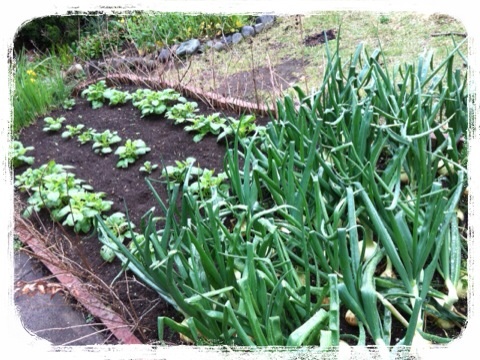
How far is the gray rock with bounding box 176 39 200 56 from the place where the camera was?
18.1ft

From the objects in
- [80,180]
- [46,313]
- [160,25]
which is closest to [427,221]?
→ [46,313]

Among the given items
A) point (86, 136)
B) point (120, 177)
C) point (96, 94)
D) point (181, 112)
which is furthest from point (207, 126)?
point (96, 94)

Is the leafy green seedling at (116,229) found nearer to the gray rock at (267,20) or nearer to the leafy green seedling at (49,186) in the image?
the leafy green seedling at (49,186)

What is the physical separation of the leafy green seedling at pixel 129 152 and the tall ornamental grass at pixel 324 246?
3.47ft

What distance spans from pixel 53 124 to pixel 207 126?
126cm

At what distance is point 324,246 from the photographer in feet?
5.66

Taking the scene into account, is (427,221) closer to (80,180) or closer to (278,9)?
(278,9)

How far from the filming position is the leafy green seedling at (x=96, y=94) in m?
4.05

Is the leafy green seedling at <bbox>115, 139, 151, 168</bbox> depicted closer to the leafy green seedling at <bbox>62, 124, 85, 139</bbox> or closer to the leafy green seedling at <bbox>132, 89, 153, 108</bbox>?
the leafy green seedling at <bbox>62, 124, 85, 139</bbox>

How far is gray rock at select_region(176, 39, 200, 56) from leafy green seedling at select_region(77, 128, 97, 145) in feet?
7.46

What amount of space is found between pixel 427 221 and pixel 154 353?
934 millimetres

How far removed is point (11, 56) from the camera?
2.04 meters

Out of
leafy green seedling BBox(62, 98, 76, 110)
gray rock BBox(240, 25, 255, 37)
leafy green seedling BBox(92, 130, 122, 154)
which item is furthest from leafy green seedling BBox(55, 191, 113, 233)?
gray rock BBox(240, 25, 255, 37)

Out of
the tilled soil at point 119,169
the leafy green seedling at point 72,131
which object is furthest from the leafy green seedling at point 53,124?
the leafy green seedling at point 72,131
